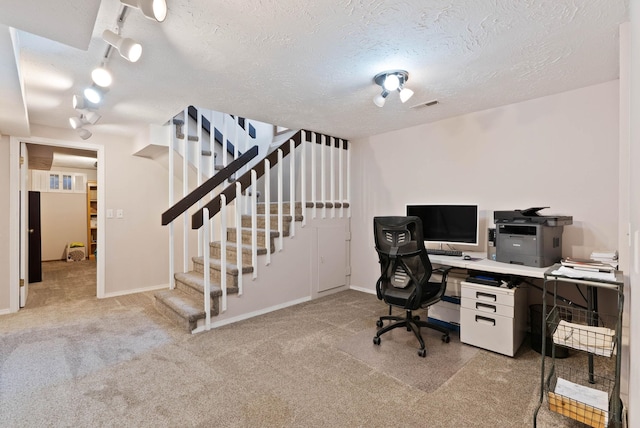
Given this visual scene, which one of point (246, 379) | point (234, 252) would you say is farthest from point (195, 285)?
point (246, 379)

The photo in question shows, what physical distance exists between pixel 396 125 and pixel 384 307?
7.11 ft

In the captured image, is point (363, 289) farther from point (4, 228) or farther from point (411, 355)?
point (4, 228)

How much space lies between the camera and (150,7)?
1.37 metres

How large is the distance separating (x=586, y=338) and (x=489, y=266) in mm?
827

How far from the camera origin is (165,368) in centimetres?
222

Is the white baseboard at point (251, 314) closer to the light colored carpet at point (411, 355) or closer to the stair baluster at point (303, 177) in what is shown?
the stair baluster at point (303, 177)

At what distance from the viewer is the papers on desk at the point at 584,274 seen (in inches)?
69.2

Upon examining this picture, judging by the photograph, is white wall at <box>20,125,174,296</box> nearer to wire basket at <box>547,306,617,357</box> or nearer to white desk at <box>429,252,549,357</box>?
white desk at <box>429,252,549,357</box>

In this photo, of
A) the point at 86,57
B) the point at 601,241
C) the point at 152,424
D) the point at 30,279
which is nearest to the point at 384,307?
the point at 601,241

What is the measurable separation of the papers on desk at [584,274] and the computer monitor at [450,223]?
3.36ft

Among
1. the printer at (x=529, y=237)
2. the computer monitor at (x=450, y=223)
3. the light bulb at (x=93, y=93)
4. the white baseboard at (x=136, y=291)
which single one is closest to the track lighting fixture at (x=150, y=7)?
the light bulb at (x=93, y=93)

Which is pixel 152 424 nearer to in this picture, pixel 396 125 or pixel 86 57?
pixel 86 57

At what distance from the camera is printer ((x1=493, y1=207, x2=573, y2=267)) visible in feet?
7.79

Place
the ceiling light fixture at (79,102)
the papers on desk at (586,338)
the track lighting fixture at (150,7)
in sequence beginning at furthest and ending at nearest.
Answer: the ceiling light fixture at (79,102)
the papers on desk at (586,338)
the track lighting fixture at (150,7)
